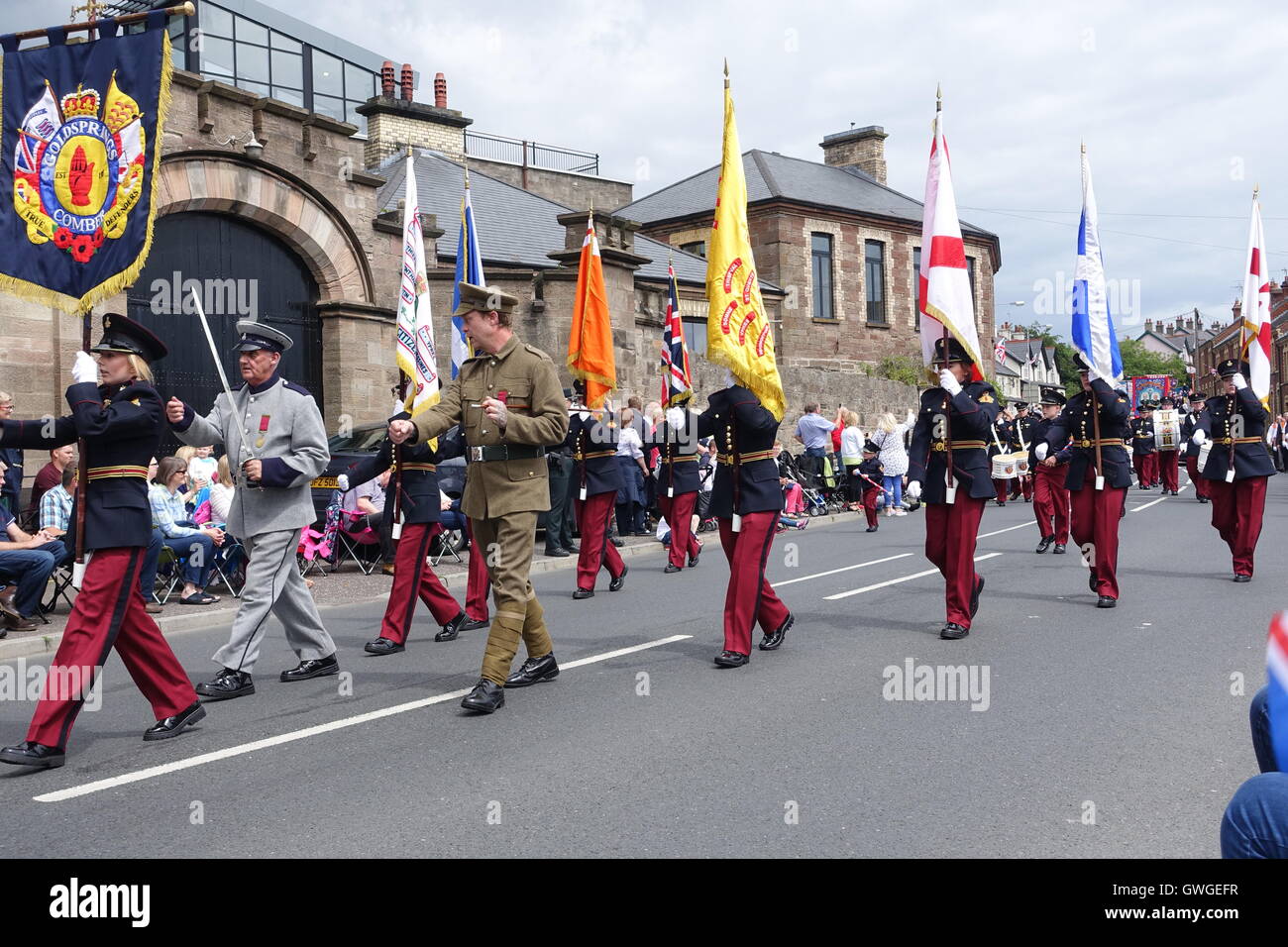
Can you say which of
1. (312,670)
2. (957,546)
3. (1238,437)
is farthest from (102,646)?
(1238,437)

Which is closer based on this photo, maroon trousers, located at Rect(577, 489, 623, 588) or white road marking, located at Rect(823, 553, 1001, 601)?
white road marking, located at Rect(823, 553, 1001, 601)

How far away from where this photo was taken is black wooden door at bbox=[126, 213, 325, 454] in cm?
1712

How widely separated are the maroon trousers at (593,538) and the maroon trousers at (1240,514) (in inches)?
233

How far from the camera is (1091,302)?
36.3 feet

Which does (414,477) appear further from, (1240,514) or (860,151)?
(860,151)

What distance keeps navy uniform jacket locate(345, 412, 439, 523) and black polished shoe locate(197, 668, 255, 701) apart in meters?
2.11

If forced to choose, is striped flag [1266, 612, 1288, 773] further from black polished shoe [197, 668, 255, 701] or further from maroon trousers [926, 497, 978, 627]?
maroon trousers [926, 497, 978, 627]

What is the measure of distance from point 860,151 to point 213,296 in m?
36.1

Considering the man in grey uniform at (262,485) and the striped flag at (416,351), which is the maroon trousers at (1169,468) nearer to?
the striped flag at (416,351)

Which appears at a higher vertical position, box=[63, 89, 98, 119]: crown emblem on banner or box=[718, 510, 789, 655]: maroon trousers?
box=[63, 89, 98, 119]: crown emblem on banner

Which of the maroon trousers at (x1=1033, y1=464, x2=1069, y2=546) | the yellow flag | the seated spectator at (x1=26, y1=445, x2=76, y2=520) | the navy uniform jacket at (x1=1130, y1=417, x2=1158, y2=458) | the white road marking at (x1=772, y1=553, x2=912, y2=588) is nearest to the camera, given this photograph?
the yellow flag

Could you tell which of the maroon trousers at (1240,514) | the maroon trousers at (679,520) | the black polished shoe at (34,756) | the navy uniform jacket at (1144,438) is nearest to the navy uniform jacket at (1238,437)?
the maroon trousers at (1240,514)

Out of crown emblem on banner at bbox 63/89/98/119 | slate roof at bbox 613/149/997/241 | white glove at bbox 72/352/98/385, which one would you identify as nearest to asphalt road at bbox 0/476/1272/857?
white glove at bbox 72/352/98/385

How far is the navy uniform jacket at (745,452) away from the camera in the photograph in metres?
7.95
